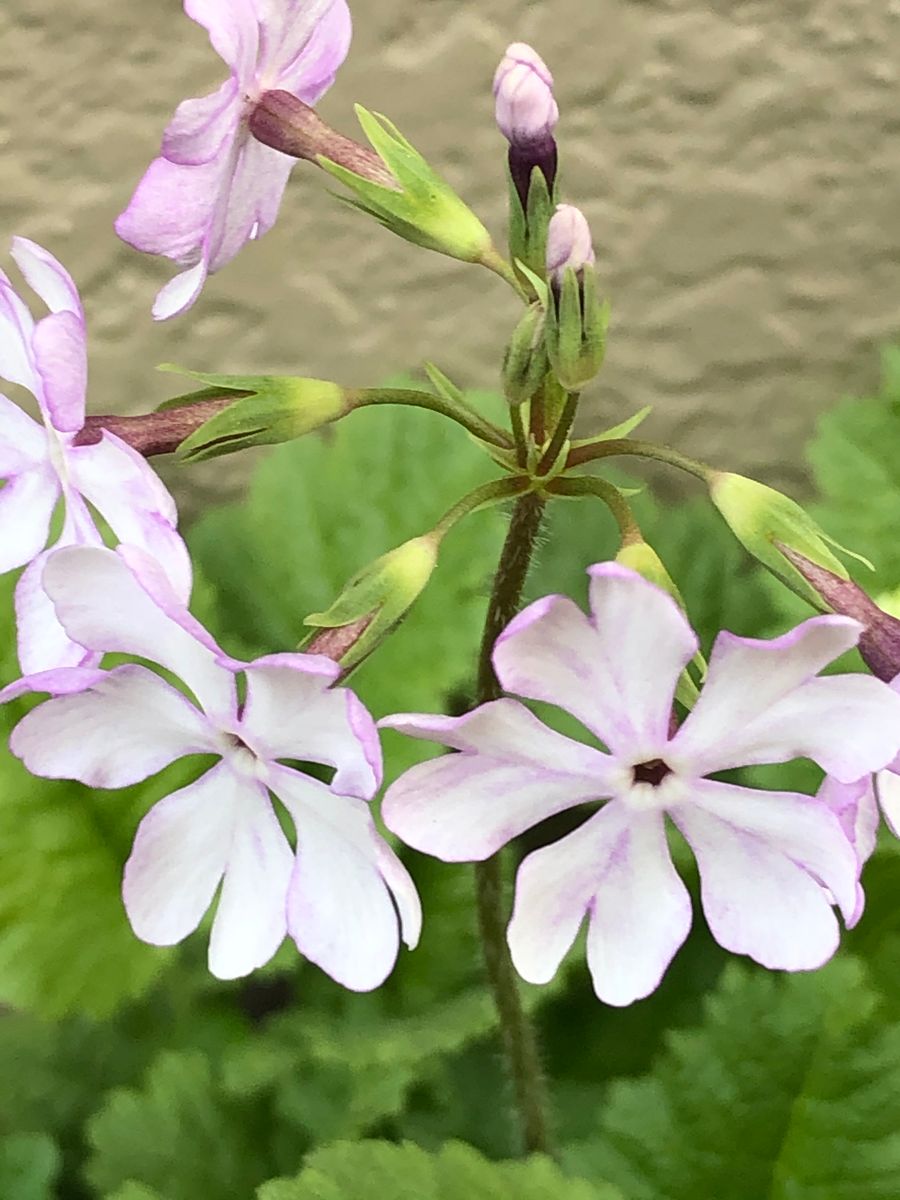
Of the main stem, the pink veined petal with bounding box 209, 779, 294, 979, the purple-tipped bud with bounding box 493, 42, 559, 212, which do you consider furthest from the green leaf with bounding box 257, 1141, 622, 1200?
the purple-tipped bud with bounding box 493, 42, 559, 212

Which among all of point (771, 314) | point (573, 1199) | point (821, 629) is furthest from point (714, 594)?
point (821, 629)

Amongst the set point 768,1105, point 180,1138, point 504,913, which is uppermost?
point 504,913

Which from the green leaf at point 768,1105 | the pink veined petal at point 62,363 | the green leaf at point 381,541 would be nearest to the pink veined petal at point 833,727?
the pink veined petal at point 62,363

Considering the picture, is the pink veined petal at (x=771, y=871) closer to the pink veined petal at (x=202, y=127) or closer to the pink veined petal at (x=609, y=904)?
the pink veined petal at (x=609, y=904)

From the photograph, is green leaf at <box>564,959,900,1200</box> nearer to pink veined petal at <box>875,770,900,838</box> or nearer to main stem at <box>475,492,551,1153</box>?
main stem at <box>475,492,551,1153</box>

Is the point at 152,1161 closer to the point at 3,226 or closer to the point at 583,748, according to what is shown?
the point at 583,748

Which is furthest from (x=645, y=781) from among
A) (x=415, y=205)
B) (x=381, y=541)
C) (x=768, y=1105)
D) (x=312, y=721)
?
(x=381, y=541)

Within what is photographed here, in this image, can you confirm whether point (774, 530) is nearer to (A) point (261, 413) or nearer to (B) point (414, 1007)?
(A) point (261, 413)
